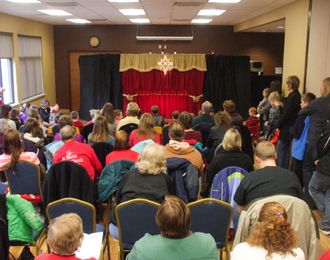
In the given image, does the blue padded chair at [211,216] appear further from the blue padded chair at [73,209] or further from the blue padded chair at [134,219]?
the blue padded chair at [73,209]

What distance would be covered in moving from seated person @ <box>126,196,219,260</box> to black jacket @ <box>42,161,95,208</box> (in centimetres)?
138

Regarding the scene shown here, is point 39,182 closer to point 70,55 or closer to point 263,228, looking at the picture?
point 263,228

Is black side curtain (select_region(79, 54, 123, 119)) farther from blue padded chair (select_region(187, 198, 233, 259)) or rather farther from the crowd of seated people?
blue padded chair (select_region(187, 198, 233, 259))

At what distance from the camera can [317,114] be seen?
15.0 feet

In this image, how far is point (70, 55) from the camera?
42.9 feet

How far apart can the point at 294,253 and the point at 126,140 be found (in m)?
2.27

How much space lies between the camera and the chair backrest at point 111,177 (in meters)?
3.52

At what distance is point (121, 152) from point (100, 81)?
22.8ft

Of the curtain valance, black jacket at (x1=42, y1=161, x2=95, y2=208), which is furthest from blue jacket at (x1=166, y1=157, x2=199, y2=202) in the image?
the curtain valance

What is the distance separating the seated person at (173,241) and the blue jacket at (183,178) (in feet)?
4.10

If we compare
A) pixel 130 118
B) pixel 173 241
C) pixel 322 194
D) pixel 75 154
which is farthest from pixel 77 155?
pixel 322 194

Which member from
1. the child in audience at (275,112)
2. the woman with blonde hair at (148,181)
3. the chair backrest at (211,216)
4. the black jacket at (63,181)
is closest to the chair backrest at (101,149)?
the black jacket at (63,181)

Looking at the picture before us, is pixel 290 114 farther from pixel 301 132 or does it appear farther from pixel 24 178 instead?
pixel 24 178

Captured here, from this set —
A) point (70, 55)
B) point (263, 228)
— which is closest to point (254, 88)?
point (70, 55)
